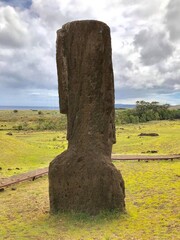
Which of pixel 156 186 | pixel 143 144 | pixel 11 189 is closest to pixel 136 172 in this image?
pixel 156 186

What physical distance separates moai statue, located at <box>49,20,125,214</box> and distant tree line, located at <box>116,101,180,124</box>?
61719mm

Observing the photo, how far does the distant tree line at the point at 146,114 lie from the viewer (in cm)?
7625

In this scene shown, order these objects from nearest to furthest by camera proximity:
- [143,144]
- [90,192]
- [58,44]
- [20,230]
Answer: [20,230] < [90,192] < [58,44] < [143,144]

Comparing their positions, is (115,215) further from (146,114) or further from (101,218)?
(146,114)

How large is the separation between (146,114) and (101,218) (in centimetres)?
6948

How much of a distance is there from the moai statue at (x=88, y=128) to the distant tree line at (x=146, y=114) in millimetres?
61719

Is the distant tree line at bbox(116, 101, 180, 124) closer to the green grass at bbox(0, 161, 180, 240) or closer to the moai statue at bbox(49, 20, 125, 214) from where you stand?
the green grass at bbox(0, 161, 180, 240)

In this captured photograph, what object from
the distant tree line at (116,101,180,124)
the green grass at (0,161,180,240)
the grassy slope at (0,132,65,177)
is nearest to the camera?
the green grass at (0,161,180,240)

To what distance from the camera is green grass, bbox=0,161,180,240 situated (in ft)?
32.8

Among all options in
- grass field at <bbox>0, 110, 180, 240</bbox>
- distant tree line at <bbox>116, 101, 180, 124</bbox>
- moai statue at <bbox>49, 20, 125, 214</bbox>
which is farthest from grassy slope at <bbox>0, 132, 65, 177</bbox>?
distant tree line at <bbox>116, 101, 180, 124</bbox>

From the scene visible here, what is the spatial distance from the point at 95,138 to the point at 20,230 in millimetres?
3421

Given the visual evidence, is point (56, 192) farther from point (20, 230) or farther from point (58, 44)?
point (58, 44)

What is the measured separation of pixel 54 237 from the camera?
9859 mm

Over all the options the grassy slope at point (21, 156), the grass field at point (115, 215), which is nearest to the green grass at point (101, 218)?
the grass field at point (115, 215)
